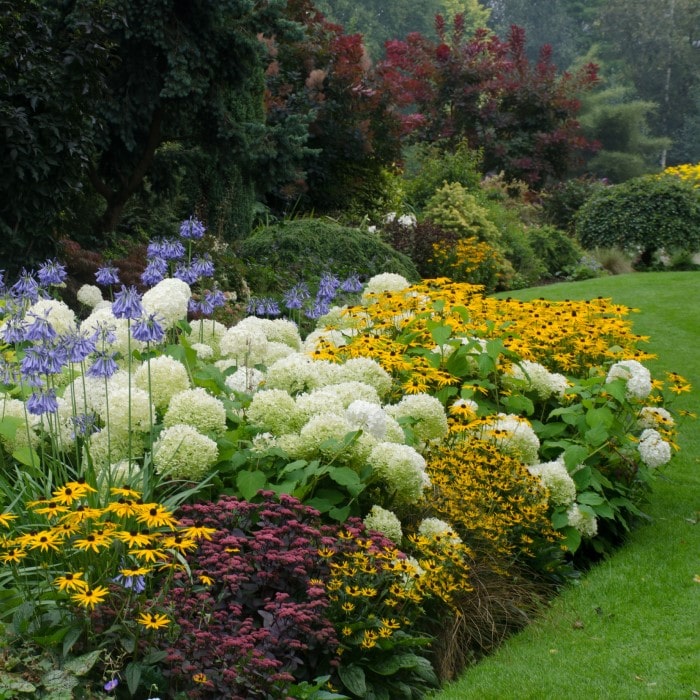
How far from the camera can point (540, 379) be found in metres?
5.58

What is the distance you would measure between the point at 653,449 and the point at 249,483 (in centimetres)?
252

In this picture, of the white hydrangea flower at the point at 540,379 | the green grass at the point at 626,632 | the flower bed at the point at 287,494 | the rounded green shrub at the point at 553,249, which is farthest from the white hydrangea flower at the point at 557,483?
the rounded green shrub at the point at 553,249

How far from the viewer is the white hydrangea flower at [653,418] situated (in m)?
5.52

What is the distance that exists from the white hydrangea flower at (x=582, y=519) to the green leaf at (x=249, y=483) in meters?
1.79

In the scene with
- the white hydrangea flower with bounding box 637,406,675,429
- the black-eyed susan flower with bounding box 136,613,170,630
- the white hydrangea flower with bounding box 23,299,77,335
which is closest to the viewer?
the black-eyed susan flower with bounding box 136,613,170,630

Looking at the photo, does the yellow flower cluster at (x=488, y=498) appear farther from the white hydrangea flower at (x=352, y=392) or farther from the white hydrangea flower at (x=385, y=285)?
the white hydrangea flower at (x=385, y=285)

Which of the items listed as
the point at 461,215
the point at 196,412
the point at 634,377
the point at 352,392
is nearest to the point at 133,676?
the point at 196,412

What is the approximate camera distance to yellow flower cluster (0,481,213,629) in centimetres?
274

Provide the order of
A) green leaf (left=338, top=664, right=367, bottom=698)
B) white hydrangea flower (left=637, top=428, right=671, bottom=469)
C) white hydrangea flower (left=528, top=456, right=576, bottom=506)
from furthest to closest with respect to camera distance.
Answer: white hydrangea flower (left=637, top=428, right=671, bottom=469), white hydrangea flower (left=528, top=456, right=576, bottom=506), green leaf (left=338, top=664, right=367, bottom=698)

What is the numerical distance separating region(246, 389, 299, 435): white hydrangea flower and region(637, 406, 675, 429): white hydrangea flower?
7.61 ft

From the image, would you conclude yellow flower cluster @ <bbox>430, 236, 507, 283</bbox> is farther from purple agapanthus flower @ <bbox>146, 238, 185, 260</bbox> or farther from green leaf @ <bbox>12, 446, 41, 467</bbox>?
green leaf @ <bbox>12, 446, 41, 467</bbox>

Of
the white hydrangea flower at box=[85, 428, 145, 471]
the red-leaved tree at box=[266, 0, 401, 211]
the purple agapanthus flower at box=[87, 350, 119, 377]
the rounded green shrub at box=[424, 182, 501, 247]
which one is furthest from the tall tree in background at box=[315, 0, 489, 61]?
the purple agapanthus flower at box=[87, 350, 119, 377]

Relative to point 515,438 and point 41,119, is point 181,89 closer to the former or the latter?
point 41,119

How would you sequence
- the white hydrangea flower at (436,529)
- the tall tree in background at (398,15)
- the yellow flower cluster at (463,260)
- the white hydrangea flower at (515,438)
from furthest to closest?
the tall tree in background at (398,15), the yellow flower cluster at (463,260), the white hydrangea flower at (515,438), the white hydrangea flower at (436,529)
